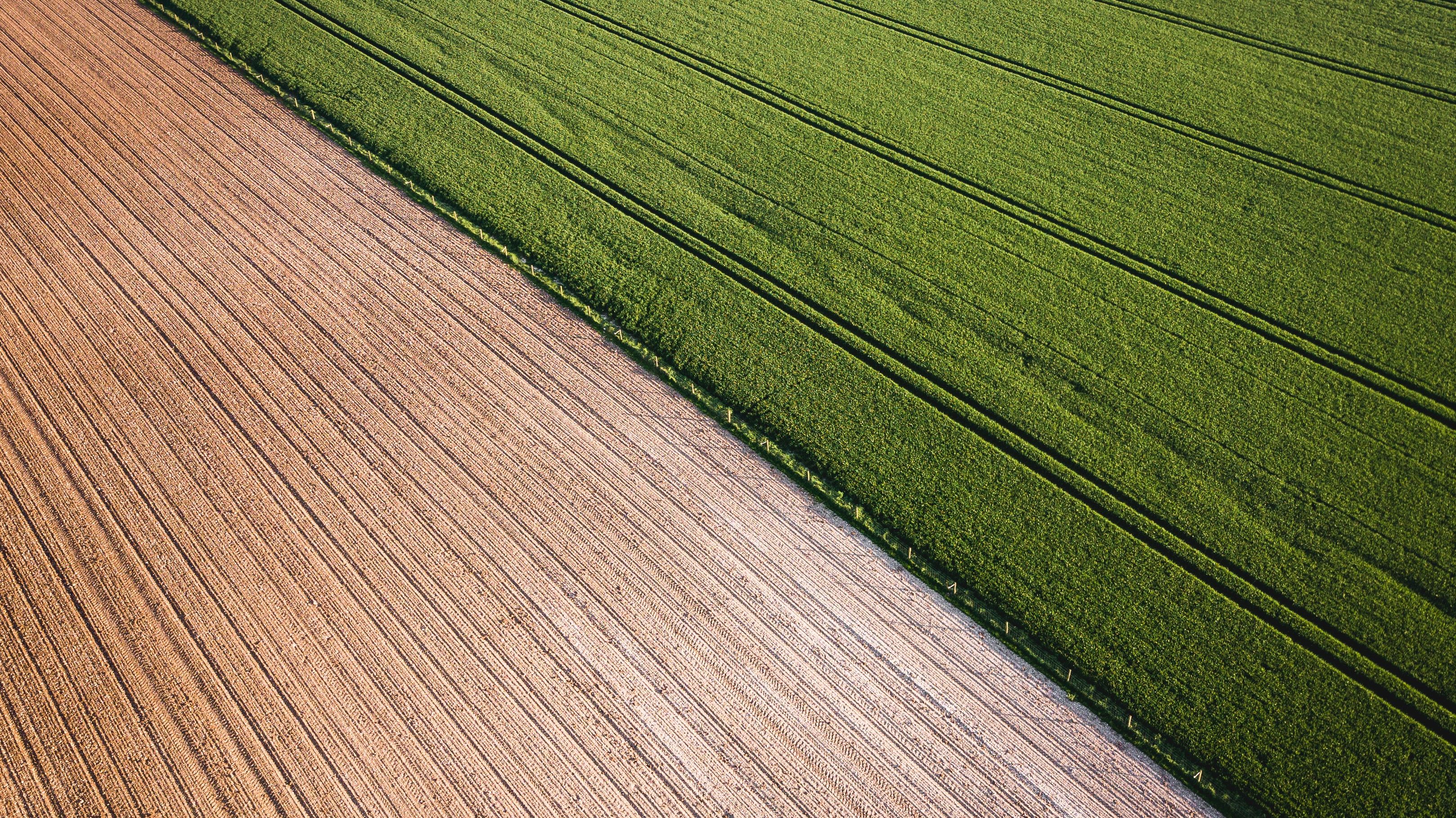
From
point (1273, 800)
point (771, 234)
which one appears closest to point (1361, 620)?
point (1273, 800)

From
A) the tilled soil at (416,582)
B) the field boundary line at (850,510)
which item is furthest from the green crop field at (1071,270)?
the tilled soil at (416,582)

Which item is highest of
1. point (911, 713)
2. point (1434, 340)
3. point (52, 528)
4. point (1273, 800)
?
point (1434, 340)

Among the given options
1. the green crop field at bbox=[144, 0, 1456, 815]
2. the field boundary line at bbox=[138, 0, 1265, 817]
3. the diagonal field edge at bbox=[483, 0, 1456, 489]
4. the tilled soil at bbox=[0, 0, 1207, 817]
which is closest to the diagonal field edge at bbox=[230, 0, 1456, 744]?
the green crop field at bbox=[144, 0, 1456, 815]

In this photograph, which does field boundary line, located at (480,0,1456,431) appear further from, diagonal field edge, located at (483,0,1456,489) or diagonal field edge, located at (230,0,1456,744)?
diagonal field edge, located at (230,0,1456,744)

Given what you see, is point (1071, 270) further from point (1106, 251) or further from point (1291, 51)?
point (1291, 51)

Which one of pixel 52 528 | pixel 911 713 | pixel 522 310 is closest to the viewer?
pixel 911 713

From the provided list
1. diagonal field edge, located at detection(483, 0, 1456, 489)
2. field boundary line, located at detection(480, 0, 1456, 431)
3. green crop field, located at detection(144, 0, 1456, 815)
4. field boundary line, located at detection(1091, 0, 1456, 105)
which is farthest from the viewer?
field boundary line, located at detection(1091, 0, 1456, 105)

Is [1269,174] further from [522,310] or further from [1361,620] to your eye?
[522,310]
